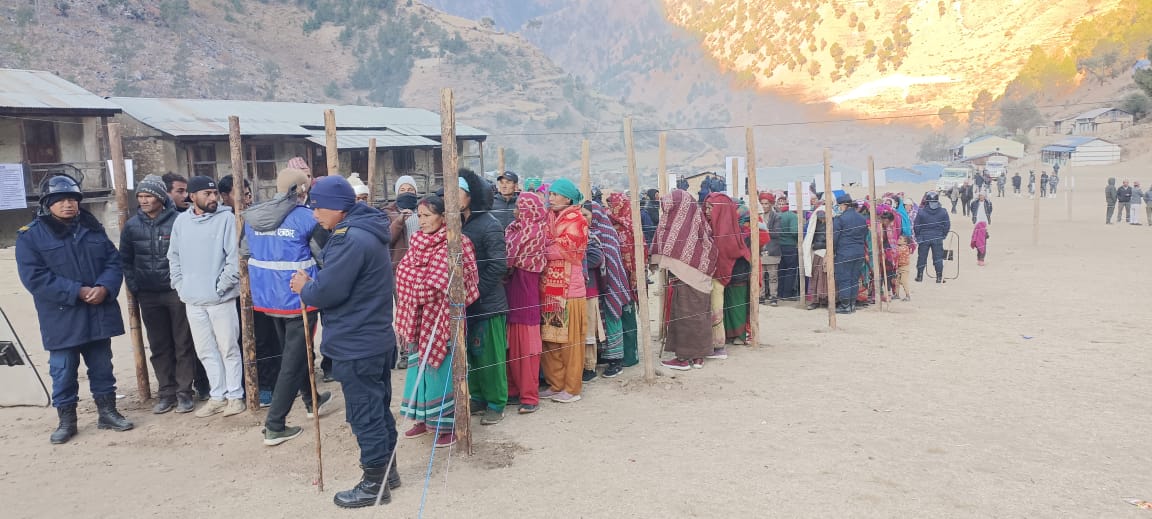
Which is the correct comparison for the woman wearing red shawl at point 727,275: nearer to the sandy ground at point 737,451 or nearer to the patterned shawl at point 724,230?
the patterned shawl at point 724,230

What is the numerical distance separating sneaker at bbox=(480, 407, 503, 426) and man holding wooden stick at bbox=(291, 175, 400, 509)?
4.27 feet

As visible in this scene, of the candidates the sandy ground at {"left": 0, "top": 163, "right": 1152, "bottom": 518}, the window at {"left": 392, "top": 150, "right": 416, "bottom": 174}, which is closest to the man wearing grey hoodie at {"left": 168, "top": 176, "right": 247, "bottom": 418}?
the sandy ground at {"left": 0, "top": 163, "right": 1152, "bottom": 518}

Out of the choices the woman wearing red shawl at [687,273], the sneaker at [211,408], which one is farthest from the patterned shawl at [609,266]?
the sneaker at [211,408]

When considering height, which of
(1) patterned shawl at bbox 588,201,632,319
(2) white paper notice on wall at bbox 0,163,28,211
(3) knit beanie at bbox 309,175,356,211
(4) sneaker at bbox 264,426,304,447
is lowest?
(4) sneaker at bbox 264,426,304,447

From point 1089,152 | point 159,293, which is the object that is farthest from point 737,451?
point 1089,152

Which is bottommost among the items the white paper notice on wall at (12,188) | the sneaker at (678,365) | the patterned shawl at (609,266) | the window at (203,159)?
the sneaker at (678,365)

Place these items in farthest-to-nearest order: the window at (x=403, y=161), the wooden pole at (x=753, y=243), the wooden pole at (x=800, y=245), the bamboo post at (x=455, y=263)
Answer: the window at (x=403, y=161), the wooden pole at (x=800, y=245), the wooden pole at (x=753, y=243), the bamboo post at (x=455, y=263)

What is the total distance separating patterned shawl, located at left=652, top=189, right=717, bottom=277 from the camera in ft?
20.7

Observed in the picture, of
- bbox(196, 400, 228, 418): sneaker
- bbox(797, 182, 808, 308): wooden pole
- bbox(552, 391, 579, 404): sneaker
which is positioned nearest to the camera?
bbox(196, 400, 228, 418): sneaker

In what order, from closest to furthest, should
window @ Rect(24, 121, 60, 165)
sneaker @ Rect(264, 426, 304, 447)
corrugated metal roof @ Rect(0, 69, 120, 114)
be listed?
1. sneaker @ Rect(264, 426, 304, 447)
2. corrugated metal roof @ Rect(0, 69, 120, 114)
3. window @ Rect(24, 121, 60, 165)

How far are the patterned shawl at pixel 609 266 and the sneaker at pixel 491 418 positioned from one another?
5.11 ft

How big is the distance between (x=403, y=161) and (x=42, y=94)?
12344mm

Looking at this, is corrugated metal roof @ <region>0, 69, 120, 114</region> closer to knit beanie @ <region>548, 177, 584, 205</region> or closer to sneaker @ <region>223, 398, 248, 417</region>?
sneaker @ <region>223, 398, 248, 417</region>

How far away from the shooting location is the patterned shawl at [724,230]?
663cm
